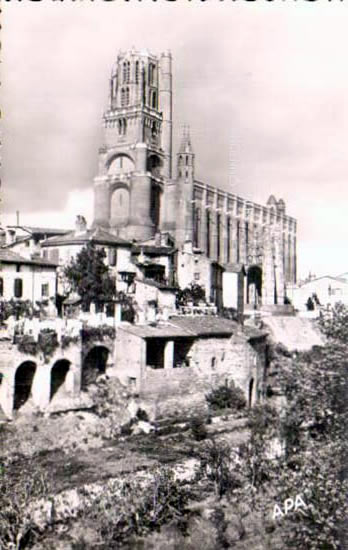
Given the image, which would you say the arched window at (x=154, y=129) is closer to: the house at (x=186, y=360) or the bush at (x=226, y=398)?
the house at (x=186, y=360)

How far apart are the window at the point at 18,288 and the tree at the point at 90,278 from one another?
11.8 feet

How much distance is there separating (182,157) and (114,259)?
24.5 meters

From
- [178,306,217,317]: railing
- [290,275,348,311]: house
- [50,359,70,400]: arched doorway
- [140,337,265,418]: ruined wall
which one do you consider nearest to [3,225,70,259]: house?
[178,306,217,317]: railing

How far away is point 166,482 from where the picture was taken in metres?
18.3

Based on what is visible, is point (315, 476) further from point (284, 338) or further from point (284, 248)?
point (284, 248)

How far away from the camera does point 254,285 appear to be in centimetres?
6638

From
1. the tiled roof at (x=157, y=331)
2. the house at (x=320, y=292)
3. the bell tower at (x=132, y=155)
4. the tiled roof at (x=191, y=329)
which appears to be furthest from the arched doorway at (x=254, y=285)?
the tiled roof at (x=157, y=331)

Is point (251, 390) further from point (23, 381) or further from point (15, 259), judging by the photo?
point (15, 259)

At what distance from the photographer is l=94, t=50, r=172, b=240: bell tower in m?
58.4

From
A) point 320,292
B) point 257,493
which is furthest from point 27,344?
point 320,292

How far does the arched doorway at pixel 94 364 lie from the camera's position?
28031 millimetres

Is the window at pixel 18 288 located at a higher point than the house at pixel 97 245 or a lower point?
lower

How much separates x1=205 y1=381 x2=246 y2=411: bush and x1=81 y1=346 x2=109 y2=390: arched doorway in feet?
19.0

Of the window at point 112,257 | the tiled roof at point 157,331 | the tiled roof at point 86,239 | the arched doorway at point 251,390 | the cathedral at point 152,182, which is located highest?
the cathedral at point 152,182
